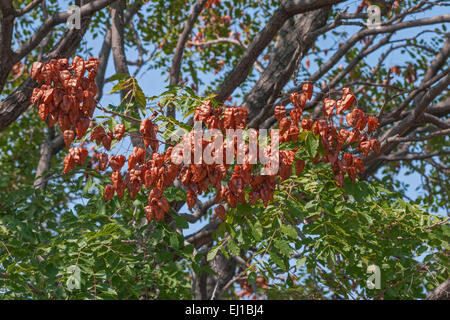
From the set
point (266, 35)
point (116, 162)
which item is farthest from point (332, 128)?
point (266, 35)

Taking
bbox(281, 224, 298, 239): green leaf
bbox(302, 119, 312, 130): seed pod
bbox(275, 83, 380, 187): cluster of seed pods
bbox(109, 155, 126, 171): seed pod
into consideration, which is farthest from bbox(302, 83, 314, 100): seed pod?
bbox(109, 155, 126, 171): seed pod

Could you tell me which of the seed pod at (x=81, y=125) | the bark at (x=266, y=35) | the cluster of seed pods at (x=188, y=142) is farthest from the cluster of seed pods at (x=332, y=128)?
the bark at (x=266, y=35)

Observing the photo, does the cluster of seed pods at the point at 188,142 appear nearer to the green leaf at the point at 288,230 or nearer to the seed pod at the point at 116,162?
the seed pod at the point at 116,162

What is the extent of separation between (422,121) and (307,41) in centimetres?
146

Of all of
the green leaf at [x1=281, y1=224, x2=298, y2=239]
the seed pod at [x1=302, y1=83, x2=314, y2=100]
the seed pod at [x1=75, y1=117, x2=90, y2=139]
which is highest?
the seed pod at [x1=302, y1=83, x2=314, y2=100]

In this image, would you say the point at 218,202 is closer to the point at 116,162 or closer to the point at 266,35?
the point at 116,162

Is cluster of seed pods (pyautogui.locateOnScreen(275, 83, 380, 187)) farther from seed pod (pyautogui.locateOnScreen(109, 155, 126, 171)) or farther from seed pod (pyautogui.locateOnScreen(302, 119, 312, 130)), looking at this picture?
seed pod (pyautogui.locateOnScreen(109, 155, 126, 171))

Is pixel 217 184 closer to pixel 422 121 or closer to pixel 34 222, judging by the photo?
pixel 34 222

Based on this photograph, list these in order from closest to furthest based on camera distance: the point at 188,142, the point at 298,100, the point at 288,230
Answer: the point at 188,142 → the point at 298,100 → the point at 288,230

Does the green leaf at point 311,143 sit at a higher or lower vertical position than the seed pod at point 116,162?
higher

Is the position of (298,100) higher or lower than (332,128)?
higher

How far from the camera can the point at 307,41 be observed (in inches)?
232

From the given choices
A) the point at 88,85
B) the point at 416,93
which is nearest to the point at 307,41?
the point at 416,93

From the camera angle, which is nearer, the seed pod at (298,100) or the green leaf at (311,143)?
the green leaf at (311,143)
